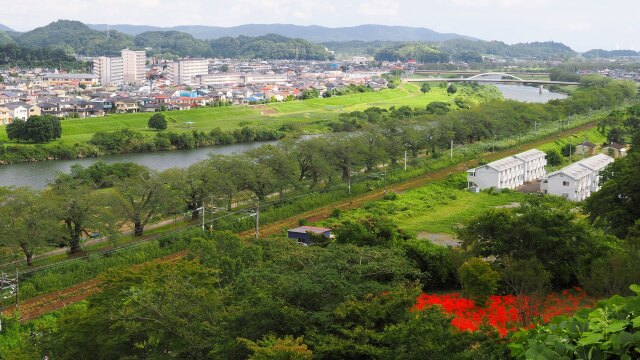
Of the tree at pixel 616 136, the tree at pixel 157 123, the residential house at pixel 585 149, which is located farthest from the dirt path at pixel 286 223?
the tree at pixel 157 123

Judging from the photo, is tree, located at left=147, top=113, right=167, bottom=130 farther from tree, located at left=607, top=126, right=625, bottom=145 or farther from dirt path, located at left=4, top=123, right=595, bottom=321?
tree, located at left=607, top=126, right=625, bottom=145

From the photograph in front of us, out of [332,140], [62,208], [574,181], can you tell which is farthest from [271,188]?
[574,181]

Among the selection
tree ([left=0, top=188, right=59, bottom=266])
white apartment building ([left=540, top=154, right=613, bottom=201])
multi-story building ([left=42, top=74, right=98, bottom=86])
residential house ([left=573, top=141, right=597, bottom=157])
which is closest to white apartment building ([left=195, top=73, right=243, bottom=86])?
multi-story building ([left=42, top=74, right=98, bottom=86])

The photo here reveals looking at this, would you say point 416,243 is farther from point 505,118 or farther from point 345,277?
point 505,118

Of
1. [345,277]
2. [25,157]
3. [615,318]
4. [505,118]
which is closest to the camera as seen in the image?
[615,318]

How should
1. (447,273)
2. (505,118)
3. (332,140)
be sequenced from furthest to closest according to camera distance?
1. (505,118)
2. (332,140)
3. (447,273)

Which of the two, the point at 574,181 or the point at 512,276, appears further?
the point at 574,181

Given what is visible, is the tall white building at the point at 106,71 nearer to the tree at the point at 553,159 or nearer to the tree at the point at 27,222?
the tree at the point at 553,159

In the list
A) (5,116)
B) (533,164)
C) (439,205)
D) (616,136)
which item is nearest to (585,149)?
(616,136)
